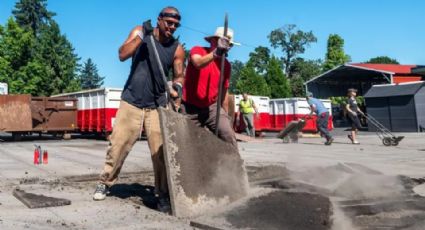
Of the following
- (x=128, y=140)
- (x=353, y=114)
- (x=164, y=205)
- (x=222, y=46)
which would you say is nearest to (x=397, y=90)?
(x=353, y=114)

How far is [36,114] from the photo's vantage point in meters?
18.3

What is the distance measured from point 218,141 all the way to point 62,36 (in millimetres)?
46919

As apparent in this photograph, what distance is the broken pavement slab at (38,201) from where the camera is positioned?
169 inches

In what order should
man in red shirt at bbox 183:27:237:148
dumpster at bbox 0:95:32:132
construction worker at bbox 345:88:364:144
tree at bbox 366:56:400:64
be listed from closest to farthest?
man in red shirt at bbox 183:27:237:148 → construction worker at bbox 345:88:364:144 → dumpster at bbox 0:95:32:132 → tree at bbox 366:56:400:64

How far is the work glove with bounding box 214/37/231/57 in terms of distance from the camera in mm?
4258

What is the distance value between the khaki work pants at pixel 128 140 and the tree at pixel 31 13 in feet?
226

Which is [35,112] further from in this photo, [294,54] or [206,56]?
[294,54]

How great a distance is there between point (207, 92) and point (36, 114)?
593 inches

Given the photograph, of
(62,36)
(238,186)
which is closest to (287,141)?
(238,186)

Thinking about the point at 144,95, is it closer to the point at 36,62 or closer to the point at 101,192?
the point at 101,192

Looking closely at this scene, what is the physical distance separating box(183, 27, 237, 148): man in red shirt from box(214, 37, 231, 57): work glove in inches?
17.3

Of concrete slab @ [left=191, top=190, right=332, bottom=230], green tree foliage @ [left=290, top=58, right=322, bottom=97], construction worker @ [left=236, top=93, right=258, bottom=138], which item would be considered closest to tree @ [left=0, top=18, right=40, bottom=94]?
construction worker @ [left=236, top=93, right=258, bottom=138]

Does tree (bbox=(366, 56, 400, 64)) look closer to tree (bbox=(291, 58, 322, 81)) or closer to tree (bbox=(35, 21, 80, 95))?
tree (bbox=(291, 58, 322, 81))

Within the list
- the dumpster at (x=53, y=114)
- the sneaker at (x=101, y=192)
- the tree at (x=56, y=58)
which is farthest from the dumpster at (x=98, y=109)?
the tree at (x=56, y=58)
